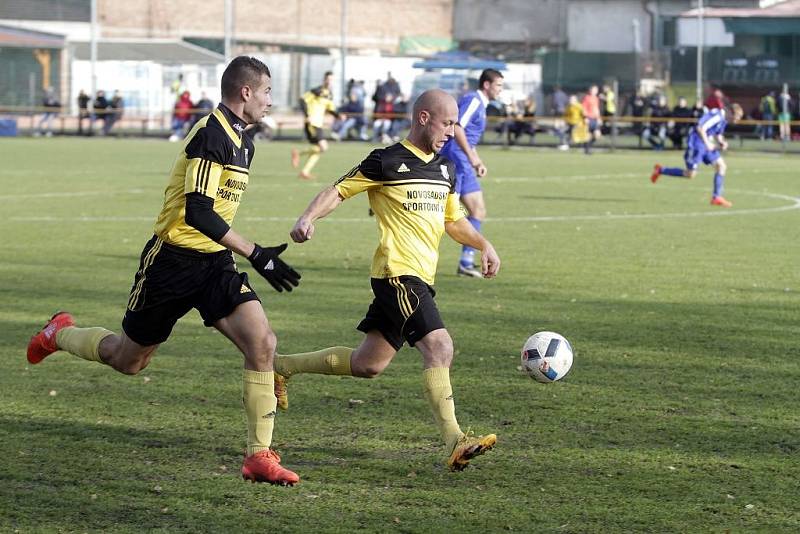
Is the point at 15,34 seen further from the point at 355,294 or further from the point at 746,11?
the point at 355,294

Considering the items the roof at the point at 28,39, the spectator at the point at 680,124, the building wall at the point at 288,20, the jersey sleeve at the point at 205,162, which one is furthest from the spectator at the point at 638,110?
the jersey sleeve at the point at 205,162

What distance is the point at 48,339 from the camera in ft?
26.8

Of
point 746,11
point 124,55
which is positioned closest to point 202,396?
point 746,11

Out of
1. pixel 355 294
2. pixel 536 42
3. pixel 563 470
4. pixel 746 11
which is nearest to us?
pixel 563 470

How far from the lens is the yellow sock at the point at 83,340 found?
7.59 metres

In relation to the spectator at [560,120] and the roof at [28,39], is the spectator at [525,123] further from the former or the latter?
the roof at [28,39]

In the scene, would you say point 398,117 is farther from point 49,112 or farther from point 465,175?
point 465,175

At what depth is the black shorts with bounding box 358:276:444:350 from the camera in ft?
22.1

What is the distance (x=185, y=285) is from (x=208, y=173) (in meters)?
0.58

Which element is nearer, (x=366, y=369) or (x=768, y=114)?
(x=366, y=369)

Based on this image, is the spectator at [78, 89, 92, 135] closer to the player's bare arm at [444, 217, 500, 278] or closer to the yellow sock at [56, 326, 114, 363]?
the yellow sock at [56, 326, 114, 363]

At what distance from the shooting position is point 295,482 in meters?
6.27

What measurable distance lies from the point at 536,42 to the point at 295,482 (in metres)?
73.4

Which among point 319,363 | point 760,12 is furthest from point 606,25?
point 319,363
